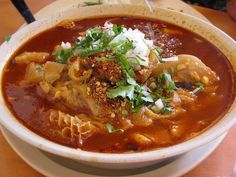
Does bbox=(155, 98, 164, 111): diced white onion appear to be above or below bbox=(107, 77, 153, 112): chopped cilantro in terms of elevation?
below

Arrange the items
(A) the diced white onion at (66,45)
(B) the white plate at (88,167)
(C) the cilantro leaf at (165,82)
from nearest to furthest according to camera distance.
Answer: (B) the white plate at (88,167)
(C) the cilantro leaf at (165,82)
(A) the diced white onion at (66,45)

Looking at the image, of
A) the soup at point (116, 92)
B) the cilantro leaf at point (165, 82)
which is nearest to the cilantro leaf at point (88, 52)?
the soup at point (116, 92)

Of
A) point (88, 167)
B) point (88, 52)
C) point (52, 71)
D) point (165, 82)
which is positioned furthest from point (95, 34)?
point (88, 167)

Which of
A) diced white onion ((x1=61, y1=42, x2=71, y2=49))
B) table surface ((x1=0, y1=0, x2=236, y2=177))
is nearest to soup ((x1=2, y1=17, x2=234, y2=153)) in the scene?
diced white onion ((x1=61, y1=42, x2=71, y2=49))

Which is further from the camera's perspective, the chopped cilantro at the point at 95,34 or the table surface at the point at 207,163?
the chopped cilantro at the point at 95,34

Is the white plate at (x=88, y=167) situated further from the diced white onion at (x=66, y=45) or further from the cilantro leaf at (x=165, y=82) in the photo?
the diced white onion at (x=66, y=45)

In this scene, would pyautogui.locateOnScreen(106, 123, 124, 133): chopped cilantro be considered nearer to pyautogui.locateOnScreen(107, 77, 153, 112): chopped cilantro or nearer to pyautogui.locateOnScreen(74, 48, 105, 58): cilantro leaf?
pyautogui.locateOnScreen(107, 77, 153, 112): chopped cilantro

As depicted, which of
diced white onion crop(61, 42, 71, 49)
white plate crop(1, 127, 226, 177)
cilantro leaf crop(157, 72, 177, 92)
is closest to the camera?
white plate crop(1, 127, 226, 177)

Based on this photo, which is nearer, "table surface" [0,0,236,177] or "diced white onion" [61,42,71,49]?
"table surface" [0,0,236,177]
